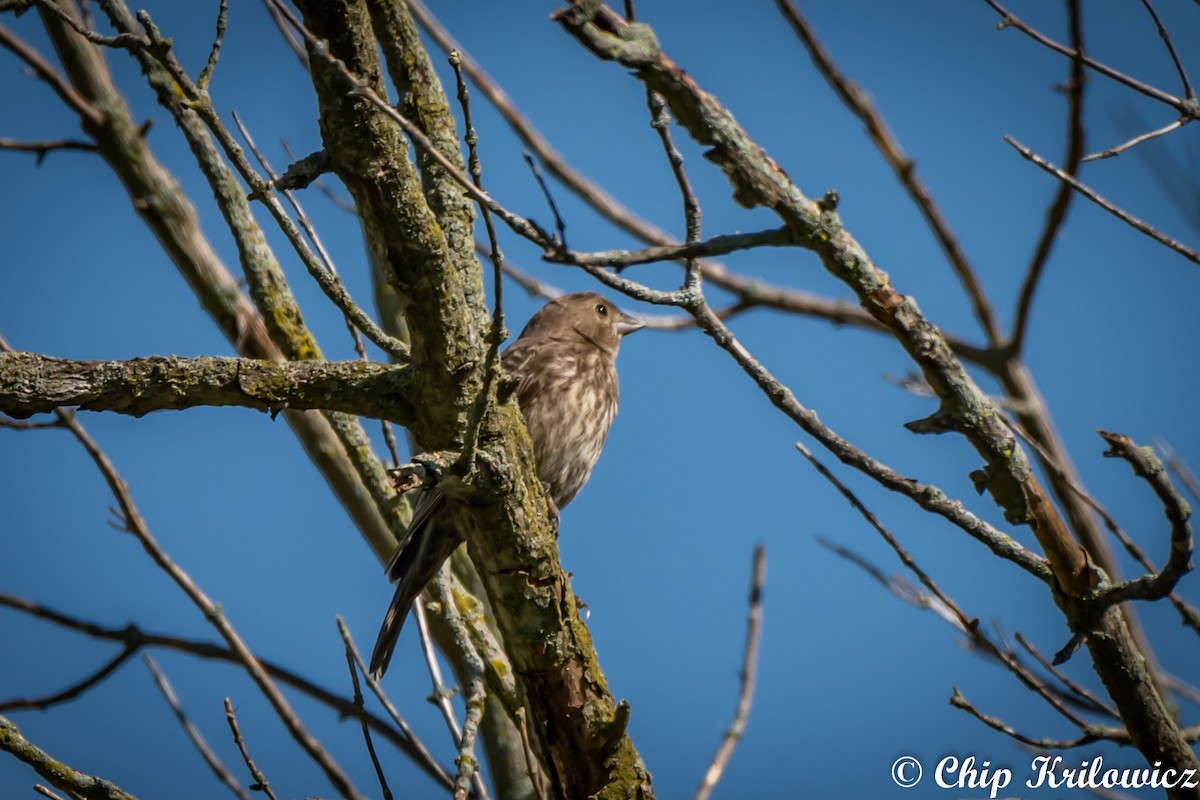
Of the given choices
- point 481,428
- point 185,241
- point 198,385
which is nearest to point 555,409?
point 185,241

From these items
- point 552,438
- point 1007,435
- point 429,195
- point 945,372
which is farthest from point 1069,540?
point 552,438

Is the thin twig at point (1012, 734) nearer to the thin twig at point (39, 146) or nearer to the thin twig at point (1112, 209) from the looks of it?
the thin twig at point (1112, 209)

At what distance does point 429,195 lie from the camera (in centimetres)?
350

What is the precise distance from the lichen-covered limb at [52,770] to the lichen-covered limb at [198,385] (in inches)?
31.2

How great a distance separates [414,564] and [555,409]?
135cm

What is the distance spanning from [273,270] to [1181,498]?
3536 millimetres

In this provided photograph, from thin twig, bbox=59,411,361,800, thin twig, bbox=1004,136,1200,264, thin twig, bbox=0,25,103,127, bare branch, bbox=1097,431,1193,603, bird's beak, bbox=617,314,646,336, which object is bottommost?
thin twig, bbox=59,411,361,800

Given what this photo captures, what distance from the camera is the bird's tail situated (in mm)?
4238

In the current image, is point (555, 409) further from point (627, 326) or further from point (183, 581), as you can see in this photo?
point (183, 581)

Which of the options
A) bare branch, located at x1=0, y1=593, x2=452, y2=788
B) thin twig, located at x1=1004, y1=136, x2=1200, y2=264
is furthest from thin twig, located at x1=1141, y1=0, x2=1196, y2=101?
bare branch, located at x1=0, y1=593, x2=452, y2=788

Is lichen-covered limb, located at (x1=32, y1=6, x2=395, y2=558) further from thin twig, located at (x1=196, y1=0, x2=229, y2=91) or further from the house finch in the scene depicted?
thin twig, located at (x1=196, y1=0, x2=229, y2=91)

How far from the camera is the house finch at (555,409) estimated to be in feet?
14.2

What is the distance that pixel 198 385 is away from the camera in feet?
9.21

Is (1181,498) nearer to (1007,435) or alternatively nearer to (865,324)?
(1007,435)
